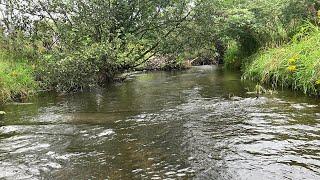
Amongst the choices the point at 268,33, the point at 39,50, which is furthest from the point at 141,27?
the point at 268,33

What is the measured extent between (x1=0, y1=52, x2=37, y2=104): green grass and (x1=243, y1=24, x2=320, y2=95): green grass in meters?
7.58

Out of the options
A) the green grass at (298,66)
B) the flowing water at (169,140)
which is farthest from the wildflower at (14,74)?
the green grass at (298,66)

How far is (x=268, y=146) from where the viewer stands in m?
5.11

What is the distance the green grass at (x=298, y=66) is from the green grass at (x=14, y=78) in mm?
7584

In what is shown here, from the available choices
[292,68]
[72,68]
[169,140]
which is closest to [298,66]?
[292,68]

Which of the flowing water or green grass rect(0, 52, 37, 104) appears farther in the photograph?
green grass rect(0, 52, 37, 104)

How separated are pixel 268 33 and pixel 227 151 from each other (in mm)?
11542

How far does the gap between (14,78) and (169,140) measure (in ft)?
26.2

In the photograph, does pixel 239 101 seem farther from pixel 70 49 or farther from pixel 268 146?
pixel 70 49

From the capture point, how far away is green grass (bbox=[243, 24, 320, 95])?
8.85 m

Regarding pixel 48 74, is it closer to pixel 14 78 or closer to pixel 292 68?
pixel 14 78

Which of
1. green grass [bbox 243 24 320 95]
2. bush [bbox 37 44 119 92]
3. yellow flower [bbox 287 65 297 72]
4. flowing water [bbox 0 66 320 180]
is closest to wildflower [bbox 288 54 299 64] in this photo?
green grass [bbox 243 24 320 95]

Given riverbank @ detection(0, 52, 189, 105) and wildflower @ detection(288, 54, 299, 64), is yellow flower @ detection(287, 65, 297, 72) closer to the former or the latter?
wildflower @ detection(288, 54, 299, 64)

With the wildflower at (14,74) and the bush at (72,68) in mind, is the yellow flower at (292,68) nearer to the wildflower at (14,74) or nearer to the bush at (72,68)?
the bush at (72,68)
